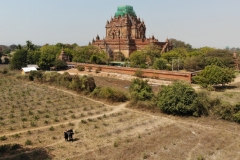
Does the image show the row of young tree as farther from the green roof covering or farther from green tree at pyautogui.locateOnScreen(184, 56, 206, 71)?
the green roof covering

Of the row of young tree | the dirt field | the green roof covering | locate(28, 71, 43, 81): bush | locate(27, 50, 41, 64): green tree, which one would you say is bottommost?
the dirt field

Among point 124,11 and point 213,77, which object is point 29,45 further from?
point 213,77

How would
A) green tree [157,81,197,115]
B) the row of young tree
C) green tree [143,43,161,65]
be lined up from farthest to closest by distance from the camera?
green tree [143,43,161,65] → green tree [157,81,197,115] → the row of young tree

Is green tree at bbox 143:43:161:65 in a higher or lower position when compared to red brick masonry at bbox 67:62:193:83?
higher

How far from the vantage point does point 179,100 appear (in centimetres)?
1722

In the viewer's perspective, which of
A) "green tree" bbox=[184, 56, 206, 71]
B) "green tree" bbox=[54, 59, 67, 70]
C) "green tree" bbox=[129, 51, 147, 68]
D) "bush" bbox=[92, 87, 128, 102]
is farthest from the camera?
"green tree" bbox=[54, 59, 67, 70]

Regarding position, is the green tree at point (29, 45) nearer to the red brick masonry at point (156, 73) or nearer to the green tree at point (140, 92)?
the red brick masonry at point (156, 73)

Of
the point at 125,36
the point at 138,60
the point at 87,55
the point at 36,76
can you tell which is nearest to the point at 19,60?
the point at 87,55

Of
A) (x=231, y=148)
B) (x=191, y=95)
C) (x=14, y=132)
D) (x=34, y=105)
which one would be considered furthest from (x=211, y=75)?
(x=14, y=132)

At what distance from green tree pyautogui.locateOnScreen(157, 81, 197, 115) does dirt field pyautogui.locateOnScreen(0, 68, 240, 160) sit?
2.04ft

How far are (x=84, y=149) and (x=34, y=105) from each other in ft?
32.0

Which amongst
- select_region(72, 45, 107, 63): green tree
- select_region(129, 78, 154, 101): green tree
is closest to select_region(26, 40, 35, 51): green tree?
select_region(72, 45, 107, 63): green tree

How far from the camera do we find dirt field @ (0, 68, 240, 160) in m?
11.6

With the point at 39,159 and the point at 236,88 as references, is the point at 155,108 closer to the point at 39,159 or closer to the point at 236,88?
the point at 39,159
